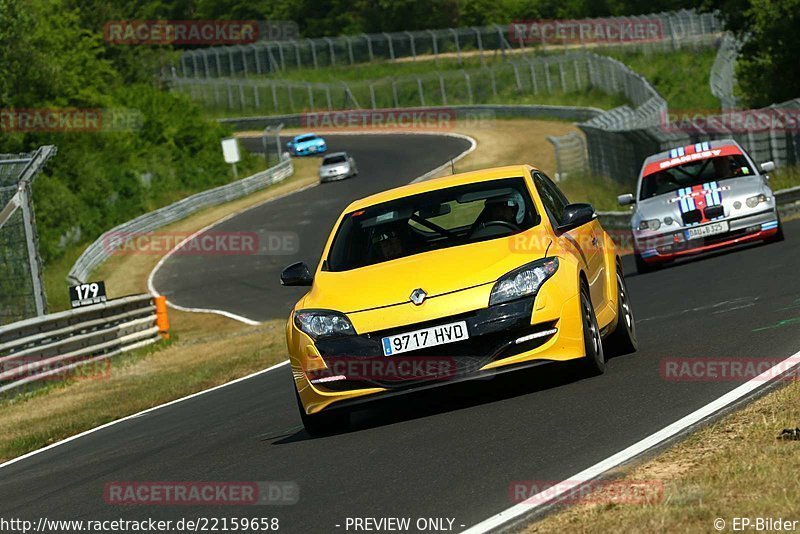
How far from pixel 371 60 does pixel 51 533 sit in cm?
8801

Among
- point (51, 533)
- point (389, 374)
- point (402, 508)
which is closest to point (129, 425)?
point (389, 374)

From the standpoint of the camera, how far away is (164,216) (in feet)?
181

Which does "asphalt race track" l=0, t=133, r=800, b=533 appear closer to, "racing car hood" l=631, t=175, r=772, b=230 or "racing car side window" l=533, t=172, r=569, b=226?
"racing car side window" l=533, t=172, r=569, b=226

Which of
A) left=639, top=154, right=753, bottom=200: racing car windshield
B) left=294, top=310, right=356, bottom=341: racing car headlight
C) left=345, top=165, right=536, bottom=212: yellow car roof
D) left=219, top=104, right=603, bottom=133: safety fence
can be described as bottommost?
left=219, top=104, right=603, bottom=133: safety fence

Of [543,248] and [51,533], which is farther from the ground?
[543,248]

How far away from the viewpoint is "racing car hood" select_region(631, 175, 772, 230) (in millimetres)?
19312

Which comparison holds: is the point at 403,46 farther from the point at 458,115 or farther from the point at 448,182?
the point at 448,182

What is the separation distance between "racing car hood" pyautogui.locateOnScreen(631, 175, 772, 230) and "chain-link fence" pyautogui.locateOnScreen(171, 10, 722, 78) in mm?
56139

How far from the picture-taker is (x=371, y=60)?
3708 inches

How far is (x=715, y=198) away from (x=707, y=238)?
1.85ft

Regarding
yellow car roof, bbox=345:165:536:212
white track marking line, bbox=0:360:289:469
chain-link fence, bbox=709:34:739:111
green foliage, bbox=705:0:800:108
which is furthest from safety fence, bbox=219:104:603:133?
yellow car roof, bbox=345:165:536:212

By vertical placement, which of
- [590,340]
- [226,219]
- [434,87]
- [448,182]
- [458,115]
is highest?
[448,182]

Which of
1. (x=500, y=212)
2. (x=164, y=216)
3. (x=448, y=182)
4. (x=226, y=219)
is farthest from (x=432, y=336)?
(x=164, y=216)

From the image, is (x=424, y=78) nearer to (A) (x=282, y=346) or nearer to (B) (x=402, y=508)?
(A) (x=282, y=346)
